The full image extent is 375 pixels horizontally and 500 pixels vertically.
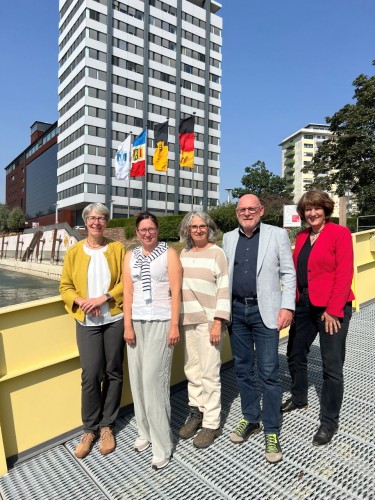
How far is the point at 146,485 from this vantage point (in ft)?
7.47

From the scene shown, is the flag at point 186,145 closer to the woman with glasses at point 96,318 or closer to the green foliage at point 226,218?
the green foliage at point 226,218

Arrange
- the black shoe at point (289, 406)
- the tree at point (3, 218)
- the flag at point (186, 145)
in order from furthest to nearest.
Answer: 1. the tree at point (3, 218)
2. the flag at point (186, 145)
3. the black shoe at point (289, 406)

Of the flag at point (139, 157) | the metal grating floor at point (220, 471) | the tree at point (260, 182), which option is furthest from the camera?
the tree at point (260, 182)

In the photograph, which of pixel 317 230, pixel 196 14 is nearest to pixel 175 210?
pixel 196 14

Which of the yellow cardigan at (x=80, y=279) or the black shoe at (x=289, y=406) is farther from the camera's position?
the black shoe at (x=289, y=406)

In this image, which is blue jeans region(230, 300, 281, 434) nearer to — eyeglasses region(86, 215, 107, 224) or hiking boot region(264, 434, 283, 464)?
hiking boot region(264, 434, 283, 464)

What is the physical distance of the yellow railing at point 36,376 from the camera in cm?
253

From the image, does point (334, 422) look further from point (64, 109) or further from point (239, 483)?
point (64, 109)

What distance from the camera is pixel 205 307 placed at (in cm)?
274

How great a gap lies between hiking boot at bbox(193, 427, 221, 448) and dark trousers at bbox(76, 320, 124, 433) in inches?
26.0

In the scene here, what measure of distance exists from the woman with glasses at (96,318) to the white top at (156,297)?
0.65 feet

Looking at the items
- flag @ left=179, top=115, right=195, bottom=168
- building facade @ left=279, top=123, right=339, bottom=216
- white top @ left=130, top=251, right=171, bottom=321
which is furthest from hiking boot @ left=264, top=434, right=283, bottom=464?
building facade @ left=279, top=123, right=339, bottom=216

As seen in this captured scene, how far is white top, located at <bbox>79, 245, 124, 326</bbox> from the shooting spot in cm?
267

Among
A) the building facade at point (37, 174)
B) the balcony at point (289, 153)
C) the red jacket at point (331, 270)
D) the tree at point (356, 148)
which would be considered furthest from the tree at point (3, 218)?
the red jacket at point (331, 270)
